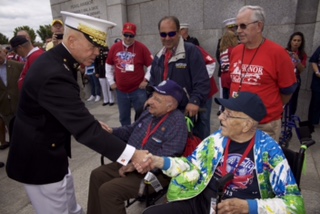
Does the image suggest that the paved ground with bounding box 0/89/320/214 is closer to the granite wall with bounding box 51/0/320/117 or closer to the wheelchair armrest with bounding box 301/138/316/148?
the wheelchair armrest with bounding box 301/138/316/148

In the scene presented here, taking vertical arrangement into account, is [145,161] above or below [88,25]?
below

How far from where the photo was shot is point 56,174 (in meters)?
1.91

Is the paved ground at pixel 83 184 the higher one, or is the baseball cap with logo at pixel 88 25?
the baseball cap with logo at pixel 88 25

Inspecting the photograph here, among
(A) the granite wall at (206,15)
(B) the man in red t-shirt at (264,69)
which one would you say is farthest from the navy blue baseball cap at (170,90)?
(A) the granite wall at (206,15)

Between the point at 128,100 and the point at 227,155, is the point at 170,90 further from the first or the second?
the point at 128,100

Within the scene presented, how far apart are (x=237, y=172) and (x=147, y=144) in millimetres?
941

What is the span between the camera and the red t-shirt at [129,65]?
4.37 m

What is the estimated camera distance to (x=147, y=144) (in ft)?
8.01

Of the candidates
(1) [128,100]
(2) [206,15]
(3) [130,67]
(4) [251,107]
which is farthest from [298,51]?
(4) [251,107]

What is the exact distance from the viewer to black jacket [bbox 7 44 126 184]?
162 cm

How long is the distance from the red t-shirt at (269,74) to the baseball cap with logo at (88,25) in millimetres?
1520

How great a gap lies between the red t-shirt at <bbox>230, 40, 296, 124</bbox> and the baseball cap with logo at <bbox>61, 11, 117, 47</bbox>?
59.8 inches

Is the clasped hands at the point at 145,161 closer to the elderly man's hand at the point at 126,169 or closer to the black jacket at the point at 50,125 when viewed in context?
the black jacket at the point at 50,125

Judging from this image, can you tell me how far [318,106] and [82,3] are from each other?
7.15m
